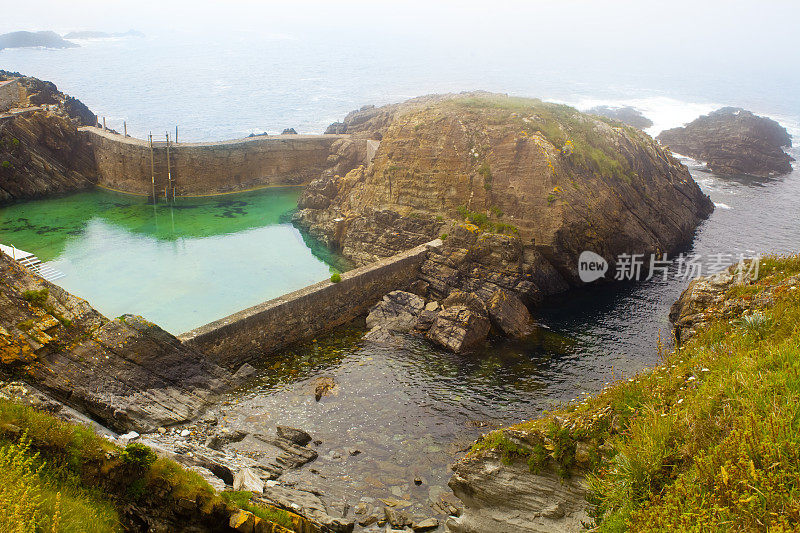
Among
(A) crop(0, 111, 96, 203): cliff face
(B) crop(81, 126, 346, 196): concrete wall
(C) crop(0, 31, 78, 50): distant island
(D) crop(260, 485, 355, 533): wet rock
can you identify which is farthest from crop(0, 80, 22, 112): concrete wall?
(C) crop(0, 31, 78, 50): distant island

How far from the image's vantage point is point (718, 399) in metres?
6.46

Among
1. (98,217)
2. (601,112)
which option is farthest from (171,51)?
(98,217)

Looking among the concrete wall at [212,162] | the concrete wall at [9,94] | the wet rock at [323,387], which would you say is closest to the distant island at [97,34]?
the concrete wall at [9,94]

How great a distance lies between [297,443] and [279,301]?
5.98 metres

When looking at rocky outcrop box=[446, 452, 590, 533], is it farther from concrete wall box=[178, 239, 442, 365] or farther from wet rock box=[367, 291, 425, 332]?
wet rock box=[367, 291, 425, 332]

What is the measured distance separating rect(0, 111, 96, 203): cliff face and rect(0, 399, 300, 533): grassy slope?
28433 millimetres

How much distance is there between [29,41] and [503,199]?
138564 mm

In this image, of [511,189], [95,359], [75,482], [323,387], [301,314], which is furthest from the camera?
[511,189]

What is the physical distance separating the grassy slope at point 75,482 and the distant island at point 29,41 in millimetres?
142465

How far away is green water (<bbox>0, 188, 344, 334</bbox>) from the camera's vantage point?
787 inches

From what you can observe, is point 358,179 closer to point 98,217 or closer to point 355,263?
point 355,263

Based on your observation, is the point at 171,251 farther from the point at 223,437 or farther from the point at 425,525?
the point at 425,525

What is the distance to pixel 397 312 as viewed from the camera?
1964 cm

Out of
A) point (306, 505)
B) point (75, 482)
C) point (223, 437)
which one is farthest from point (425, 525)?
point (75, 482)
